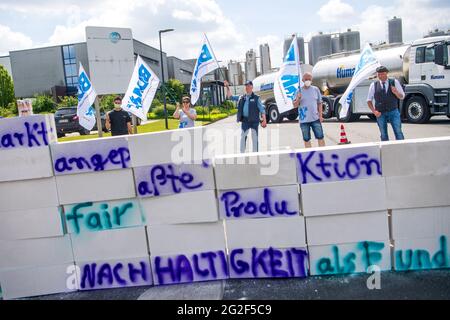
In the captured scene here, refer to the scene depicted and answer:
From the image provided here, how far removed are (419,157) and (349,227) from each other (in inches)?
32.9

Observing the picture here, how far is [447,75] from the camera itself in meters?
14.4

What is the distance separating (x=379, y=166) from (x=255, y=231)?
3.98 ft

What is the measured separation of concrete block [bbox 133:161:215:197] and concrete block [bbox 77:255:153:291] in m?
0.75

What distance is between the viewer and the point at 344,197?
3.50 m

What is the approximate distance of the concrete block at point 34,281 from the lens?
381cm

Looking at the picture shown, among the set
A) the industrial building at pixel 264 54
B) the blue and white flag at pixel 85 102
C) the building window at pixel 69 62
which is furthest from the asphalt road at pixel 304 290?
the industrial building at pixel 264 54

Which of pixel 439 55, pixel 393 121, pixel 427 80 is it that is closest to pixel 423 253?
pixel 393 121

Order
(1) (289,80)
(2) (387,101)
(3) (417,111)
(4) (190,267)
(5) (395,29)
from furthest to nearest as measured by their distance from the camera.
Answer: (5) (395,29) < (3) (417,111) < (2) (387,101) < (1) (289,80) < (4) (190,267)

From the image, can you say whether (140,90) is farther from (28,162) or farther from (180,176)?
(180,176)

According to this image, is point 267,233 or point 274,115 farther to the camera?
point 274,115

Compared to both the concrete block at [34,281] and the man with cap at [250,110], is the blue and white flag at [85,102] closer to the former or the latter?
the man with cap at [250,110]

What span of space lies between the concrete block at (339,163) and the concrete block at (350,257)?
0.61 metres

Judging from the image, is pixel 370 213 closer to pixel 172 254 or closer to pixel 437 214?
pixel 437 214
